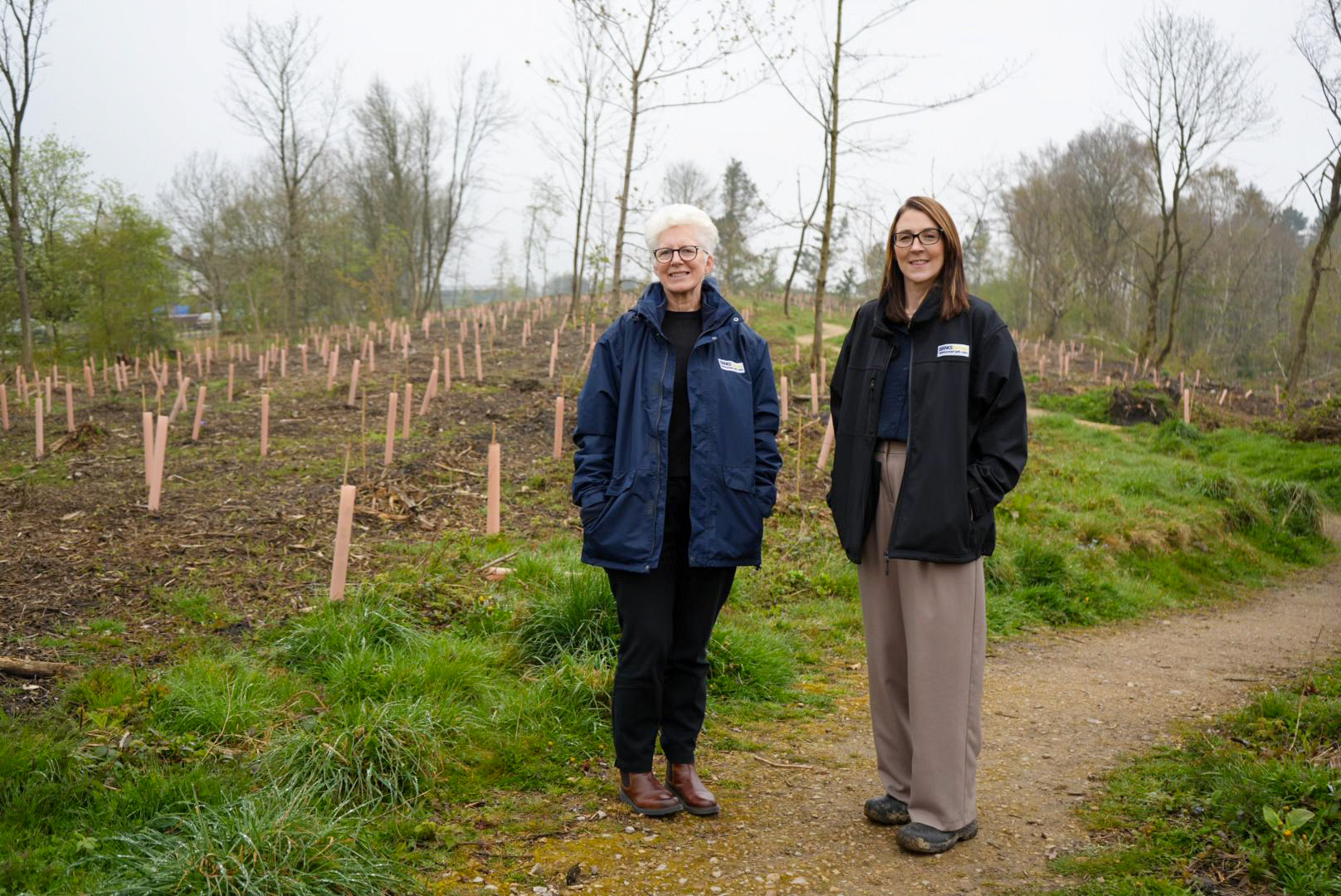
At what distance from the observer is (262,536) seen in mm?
6375

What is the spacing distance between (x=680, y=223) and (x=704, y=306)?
11.3 inches

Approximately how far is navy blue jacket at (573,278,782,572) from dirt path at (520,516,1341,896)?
3.07 ft

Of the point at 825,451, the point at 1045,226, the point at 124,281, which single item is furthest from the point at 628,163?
the point at 1045,226

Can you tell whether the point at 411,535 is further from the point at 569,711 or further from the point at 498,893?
the point at 498,893

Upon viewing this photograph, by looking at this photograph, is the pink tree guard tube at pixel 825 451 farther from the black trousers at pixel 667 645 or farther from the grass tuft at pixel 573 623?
the black trousers at pixel 667 645

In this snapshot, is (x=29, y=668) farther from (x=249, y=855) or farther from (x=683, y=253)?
(x=683, y=253)

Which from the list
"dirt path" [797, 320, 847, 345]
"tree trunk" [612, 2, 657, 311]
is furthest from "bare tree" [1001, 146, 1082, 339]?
"tree trunk" [612, 2, 657, 311]

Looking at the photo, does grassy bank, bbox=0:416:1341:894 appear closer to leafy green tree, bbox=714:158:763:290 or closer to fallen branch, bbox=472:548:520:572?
fallen branch, bbox=472:548:520:572

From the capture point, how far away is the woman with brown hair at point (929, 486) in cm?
278

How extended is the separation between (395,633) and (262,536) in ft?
8.42

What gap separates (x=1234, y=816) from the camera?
2.84m

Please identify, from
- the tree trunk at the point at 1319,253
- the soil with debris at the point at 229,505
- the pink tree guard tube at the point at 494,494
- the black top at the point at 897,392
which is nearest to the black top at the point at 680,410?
the black top at the point at 897,392

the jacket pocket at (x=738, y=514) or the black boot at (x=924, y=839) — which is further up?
the jacket pocket at (x=738, y=514)

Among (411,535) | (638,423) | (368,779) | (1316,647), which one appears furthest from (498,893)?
(1316,647)
